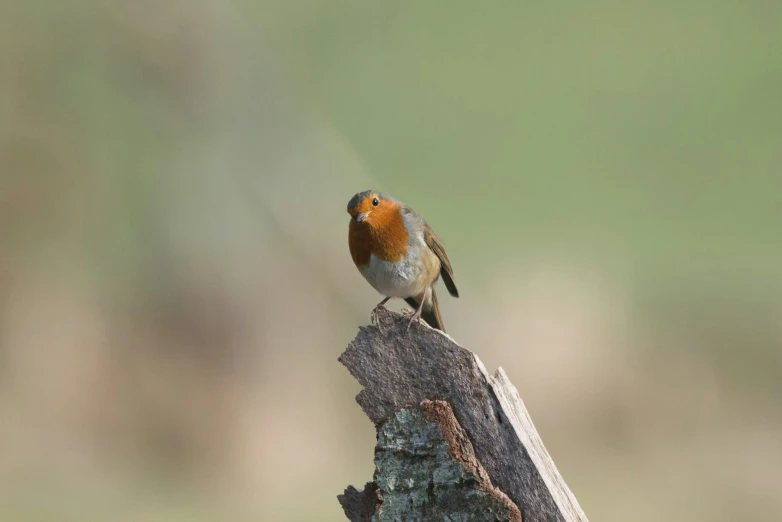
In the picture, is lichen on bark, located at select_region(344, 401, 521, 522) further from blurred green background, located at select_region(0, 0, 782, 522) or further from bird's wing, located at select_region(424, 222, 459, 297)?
blurred green background, located at select_region(0, 0, 782, 522)

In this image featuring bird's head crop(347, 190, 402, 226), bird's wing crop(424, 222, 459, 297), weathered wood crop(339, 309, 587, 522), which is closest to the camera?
weathered wood crop(339, 309, 587, 522)

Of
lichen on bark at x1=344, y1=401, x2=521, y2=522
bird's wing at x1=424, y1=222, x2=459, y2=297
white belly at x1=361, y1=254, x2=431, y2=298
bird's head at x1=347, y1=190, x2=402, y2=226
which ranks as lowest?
lichen on bark at x1=344, y1=401, x2=521, y2=522

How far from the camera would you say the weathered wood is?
2.18 metres

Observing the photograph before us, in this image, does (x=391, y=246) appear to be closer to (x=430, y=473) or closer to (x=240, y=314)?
(x=430, y=473)

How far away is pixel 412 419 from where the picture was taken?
2285 mm

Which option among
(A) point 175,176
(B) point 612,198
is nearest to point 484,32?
(B) point 612,198

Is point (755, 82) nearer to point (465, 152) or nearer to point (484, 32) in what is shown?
point (484, 32)

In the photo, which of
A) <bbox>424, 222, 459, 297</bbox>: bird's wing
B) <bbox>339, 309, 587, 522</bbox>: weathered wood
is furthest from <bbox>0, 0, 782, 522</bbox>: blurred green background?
<bbox>339, 309, 587, 522</bbox>: weathered wood

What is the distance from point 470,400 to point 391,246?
224 cm

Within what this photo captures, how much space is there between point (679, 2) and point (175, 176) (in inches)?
959

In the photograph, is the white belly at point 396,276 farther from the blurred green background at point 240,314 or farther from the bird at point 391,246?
the blurred green background at point 240,314

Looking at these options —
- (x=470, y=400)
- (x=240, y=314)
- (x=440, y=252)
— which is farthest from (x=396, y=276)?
(x=240, y=314)

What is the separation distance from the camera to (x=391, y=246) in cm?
445

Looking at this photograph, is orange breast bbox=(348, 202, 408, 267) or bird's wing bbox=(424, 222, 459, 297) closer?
orange breast bbox=(348, 202, 408, 267)
